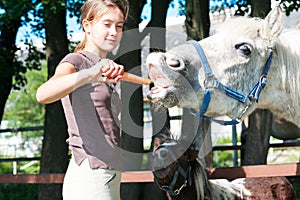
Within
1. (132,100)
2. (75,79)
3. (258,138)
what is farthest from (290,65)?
(132,100)

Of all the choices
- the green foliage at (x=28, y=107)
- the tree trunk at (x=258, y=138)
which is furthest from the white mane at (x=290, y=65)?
the green foliage at (x=28, y=107)

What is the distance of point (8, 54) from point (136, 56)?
2.94m

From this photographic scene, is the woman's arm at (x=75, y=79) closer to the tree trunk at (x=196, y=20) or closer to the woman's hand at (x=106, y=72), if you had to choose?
the woman's hand at (x=106, y=72)

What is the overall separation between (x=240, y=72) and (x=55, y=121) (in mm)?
5422

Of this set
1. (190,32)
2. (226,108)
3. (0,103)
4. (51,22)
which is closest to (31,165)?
(0,103)

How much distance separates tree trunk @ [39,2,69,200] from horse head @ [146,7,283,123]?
5.00 meters

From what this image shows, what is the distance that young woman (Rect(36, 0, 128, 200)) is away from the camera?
2.44 meters

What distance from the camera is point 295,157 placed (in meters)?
15.1

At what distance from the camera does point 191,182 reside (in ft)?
14.6

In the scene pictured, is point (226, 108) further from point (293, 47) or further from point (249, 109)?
point (293, 47)

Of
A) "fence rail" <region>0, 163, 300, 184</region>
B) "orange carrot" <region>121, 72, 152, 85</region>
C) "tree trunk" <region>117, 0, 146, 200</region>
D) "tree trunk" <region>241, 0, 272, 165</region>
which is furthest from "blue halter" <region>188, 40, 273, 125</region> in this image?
"tree trunk" <region>241, 0, 272, 165</region>

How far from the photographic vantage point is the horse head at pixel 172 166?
14.1ft

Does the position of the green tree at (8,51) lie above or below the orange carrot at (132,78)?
above

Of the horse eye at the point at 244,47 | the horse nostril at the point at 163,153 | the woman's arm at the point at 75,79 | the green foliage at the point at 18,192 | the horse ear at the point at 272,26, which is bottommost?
the green foliage at the point at 18,192
